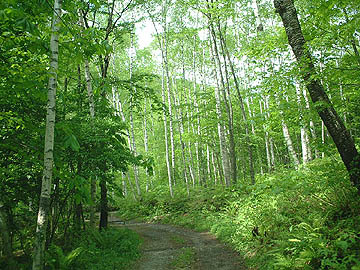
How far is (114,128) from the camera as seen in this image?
7.19 m

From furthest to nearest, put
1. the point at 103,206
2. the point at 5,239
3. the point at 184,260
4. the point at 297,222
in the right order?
1. the point at 103,206
2. the point at 184,260
3. the point at 297,222
4. the point at 5,239

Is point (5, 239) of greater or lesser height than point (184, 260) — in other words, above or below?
above

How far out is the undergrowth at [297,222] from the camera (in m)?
4.05

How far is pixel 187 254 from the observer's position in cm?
682

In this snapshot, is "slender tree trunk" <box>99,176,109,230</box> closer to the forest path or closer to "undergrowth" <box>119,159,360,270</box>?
the forest path

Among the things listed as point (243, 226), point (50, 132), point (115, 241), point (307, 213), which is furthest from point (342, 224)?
point (115, 241)

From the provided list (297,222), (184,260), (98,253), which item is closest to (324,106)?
(297,222)

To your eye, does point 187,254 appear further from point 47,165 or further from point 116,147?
point 47,165

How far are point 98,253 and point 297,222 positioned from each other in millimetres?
5096

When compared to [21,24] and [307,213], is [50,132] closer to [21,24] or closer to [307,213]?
[21,24]

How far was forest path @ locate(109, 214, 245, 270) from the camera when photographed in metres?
6.09

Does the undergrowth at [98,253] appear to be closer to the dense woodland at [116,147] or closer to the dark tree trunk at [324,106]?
the dense woodland at [116,147]

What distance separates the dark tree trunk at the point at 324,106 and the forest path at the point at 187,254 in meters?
3.15

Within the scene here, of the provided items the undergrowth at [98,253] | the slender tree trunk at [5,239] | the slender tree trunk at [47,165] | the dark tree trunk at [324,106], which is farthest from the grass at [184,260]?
the dark tree trunk at [324,106]
